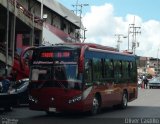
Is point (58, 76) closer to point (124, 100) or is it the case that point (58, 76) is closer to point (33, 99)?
point (33, 99)

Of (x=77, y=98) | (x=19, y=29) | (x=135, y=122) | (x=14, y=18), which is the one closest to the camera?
(x=135, y=122)

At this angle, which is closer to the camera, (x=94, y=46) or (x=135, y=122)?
(x=135, y=122)

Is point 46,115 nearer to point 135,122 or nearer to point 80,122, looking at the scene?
point 80,122

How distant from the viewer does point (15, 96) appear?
2155 cm

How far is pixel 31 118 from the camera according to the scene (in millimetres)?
18031

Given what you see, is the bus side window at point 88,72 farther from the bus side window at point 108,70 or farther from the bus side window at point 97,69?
the bus side window at point 108,70

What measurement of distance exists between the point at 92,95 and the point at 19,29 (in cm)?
2706

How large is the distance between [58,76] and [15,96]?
13.6 ft

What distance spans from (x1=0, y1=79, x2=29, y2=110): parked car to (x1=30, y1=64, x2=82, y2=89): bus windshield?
2756 mm

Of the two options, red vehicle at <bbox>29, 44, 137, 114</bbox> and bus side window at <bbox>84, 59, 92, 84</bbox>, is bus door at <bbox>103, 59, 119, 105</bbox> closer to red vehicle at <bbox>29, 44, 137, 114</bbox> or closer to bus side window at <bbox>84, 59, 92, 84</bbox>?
red vehicle at <bbox>29, 44, 137, 114</bbox>

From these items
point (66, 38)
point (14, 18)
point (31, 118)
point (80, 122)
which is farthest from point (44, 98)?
point (66, 38)

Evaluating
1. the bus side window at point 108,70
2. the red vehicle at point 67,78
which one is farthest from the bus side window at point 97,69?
the bus side window at point 108,70

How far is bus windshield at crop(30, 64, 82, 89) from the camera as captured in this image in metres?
17.9

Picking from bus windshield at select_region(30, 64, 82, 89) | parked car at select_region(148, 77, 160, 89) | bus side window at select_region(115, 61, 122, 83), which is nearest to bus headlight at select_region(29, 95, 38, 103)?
bus windshield at select_region(30, 64, 82, 89)
